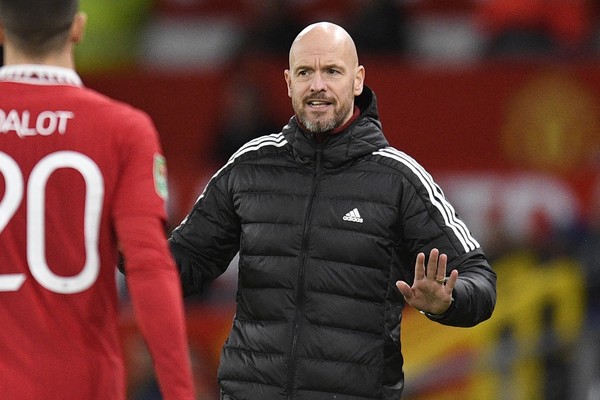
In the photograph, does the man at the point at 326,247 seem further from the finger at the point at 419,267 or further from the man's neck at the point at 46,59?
the man's neck at the point at 46,59

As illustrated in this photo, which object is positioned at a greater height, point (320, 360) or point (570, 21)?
point (570, 21)

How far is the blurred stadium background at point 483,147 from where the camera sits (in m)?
8.09

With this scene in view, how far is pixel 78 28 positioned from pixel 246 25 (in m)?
7.23

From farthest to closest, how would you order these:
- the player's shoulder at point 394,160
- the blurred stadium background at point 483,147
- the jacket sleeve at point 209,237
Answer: the blurred stadium background at point 483,147 → the jacket sleeve at point 209,237 → the player's shoulder at point 394,160

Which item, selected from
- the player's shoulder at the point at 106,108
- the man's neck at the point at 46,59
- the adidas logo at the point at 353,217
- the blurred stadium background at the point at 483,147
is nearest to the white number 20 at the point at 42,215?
the player's shoulder at the point at 106,108

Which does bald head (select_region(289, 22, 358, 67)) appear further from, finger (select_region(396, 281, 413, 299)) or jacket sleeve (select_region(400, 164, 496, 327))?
finger (select_region(396, 281, 413, 299))

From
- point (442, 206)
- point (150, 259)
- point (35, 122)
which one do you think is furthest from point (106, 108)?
point (442, 206)

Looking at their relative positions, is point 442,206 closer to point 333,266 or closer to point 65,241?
point 333,266

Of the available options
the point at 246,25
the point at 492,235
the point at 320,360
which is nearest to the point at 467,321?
the point at 320,360

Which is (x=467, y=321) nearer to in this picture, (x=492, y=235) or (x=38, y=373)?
(x=38, y=373)

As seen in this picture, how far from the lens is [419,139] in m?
8.99

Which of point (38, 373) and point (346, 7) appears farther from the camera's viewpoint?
point (346, 7)

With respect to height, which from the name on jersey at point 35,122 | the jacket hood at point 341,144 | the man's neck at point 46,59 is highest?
the man's neck at point 46,59

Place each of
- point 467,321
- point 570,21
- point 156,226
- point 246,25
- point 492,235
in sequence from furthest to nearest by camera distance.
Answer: point 246,25, point 570,21, point 492,235, point 467,321, point 156,226
